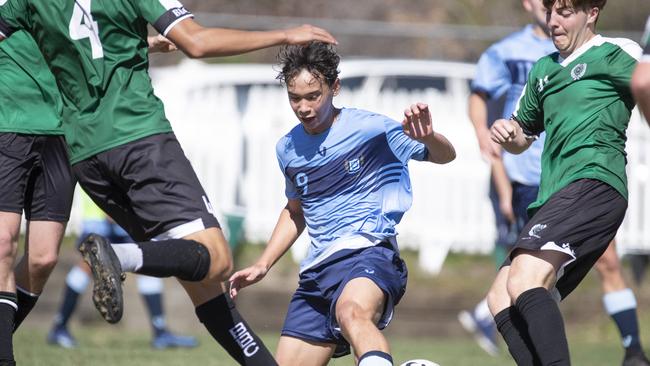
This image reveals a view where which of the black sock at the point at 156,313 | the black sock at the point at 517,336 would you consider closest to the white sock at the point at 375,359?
the black sock at the point at 517,336

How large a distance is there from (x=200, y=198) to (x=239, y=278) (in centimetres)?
56

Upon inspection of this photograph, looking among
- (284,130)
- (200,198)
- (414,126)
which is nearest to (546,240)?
(414,126)

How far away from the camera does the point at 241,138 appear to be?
12734 mm

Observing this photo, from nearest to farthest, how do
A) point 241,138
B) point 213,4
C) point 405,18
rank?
1. point 241,138
2. point 213,4
3. point 405,18

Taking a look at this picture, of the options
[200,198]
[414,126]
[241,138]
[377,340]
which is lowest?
[241,138]

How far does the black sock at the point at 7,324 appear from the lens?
536cm

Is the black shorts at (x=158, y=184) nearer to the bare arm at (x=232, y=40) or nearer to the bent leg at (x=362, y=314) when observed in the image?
the bare arm at (x=232, y=40)

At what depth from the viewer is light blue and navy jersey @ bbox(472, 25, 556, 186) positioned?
7.53 metres

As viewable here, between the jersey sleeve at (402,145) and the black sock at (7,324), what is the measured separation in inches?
73.2

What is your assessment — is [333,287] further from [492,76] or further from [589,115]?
[492,76]

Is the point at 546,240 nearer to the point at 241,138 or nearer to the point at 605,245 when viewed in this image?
the point at 605,245

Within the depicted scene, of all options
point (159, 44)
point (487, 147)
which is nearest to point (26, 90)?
point (159, 44)

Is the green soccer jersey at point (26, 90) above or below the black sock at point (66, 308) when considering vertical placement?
above

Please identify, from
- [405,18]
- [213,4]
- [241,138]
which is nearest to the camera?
[241,138]
